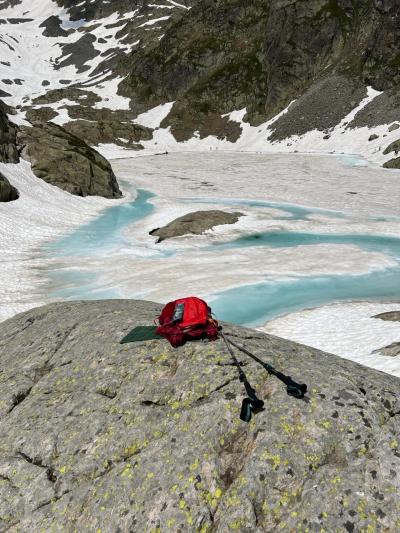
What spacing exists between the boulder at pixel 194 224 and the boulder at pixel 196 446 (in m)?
23.8

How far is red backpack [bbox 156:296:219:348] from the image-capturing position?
6855 millimetres

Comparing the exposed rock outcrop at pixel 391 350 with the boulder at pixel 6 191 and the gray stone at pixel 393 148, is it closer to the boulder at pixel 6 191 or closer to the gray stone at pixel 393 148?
the boulder at pixel 6 191

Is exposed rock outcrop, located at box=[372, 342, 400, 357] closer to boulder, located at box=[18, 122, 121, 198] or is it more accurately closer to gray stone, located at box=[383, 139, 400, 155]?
boulder, located at box=[18, 122, 121, 198]

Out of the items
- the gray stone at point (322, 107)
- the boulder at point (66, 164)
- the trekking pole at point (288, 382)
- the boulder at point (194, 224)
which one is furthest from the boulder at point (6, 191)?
the gray stone at point (322, 107)

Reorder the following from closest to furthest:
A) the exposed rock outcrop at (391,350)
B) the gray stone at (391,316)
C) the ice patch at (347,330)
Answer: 1. the exposed rock outcrop at (391,350)
2. the ice patch at (347,330)
3. the gray stone at (391,316)

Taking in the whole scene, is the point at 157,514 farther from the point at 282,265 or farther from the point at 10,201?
the point at 10,201

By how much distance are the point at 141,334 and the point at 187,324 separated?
3.24 feet

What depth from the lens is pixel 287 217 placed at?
36.3m

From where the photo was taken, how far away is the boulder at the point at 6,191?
110 feet

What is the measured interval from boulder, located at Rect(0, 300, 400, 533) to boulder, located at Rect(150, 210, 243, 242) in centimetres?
2380

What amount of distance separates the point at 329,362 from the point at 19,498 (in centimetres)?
469

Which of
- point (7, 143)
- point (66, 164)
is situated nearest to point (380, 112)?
point (66, 164)

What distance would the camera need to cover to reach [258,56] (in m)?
128

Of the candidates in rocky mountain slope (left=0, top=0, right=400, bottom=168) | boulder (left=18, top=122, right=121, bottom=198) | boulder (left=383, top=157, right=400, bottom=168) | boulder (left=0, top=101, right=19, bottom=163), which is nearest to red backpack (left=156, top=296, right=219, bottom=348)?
A: boulder (left=18, top=122, right=121, bottom=198)
